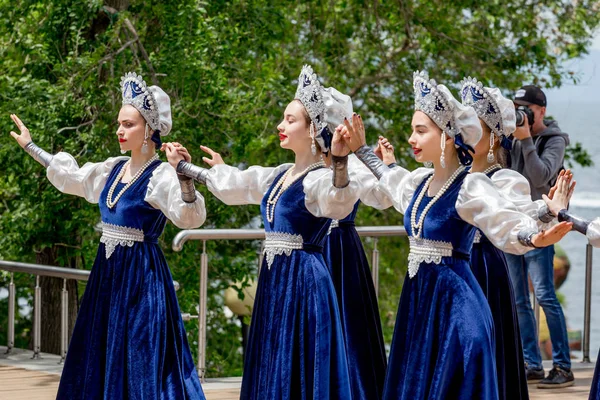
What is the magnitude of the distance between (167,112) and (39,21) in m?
3.30

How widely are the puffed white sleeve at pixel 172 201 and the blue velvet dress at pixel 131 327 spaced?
53 millimetres

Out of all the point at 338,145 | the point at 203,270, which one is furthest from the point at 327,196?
the point at 203,270

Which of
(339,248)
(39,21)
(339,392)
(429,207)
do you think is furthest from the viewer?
(39,21)

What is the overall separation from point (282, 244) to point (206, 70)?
3.07 metres

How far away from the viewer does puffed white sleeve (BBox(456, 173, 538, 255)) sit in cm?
387

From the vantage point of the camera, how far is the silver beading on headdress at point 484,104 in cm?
471

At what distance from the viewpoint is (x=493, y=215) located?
392cm

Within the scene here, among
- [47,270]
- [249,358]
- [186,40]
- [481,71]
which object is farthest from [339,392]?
[481,71]

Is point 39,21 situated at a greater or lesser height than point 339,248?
greater

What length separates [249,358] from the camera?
4551 mm

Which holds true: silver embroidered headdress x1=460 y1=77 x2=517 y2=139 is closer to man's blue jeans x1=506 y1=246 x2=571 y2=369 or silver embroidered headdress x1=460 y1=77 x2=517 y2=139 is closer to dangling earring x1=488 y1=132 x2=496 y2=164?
dangling earring x1=488 y1=132 x2=496 y2=164

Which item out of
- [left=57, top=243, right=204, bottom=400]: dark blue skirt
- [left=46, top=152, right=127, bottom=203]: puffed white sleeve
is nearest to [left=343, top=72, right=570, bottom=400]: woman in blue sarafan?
[left=57, top=243, right=204, bottom=400]: dark blue skirt

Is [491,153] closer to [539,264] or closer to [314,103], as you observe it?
[314,103]

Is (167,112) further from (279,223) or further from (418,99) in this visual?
(418,99)
